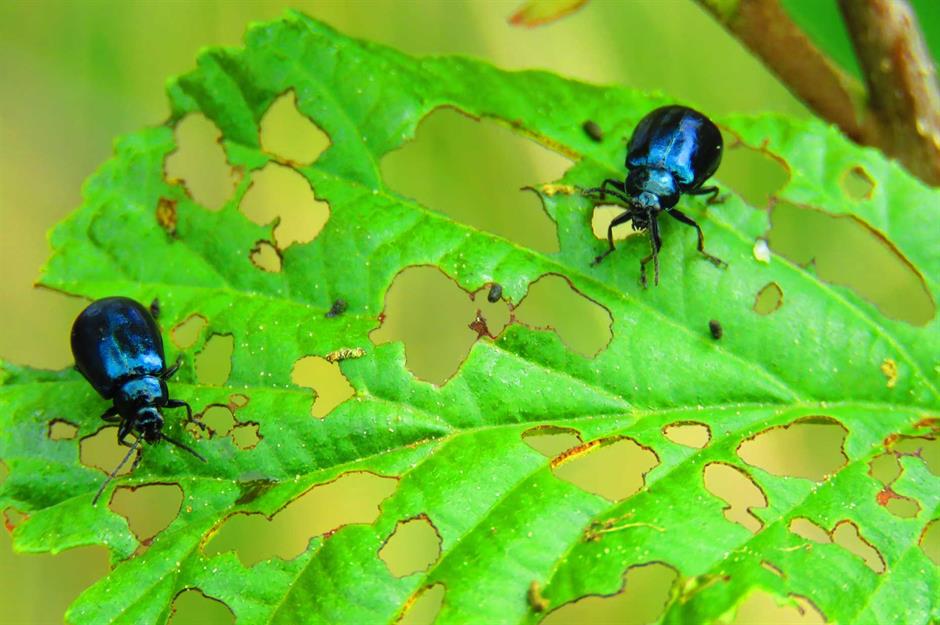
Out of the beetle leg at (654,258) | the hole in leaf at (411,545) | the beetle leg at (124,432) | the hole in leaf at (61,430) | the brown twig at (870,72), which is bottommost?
the hole in leaf at (411,545)

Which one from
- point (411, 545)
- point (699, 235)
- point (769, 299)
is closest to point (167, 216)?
point (699, 235)

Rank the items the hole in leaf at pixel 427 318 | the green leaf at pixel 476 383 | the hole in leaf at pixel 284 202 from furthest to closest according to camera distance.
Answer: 1. the hole in leaf at pixel 427 318
2. the hole in leaf at pixel 284 202
3. the green leaf at pixel 476 383

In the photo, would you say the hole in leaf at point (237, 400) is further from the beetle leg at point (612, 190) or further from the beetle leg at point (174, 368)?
the beetle leg at point (612, 190)

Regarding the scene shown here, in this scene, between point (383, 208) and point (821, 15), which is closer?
point (383, 208)

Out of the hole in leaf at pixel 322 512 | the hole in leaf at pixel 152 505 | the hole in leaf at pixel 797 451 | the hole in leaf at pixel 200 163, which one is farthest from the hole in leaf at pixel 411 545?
the hole in leaf at pixel 200 163

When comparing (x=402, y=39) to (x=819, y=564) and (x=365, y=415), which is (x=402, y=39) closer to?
(x=365, y=415)

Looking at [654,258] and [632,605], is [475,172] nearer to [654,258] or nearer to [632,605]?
[632,605]

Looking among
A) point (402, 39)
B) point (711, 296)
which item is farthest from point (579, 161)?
point (402, 39)
